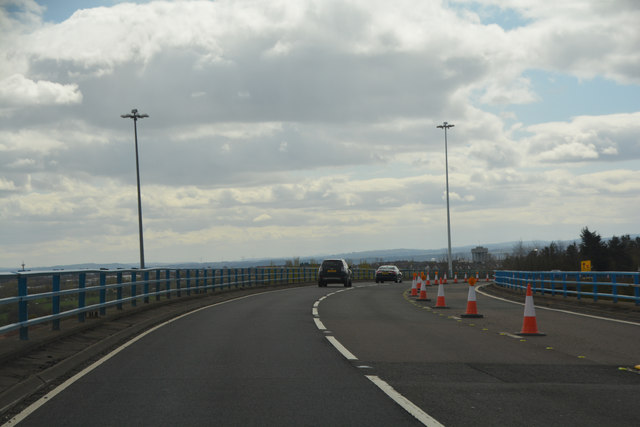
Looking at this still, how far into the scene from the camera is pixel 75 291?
12.7 m


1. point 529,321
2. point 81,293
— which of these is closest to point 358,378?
point 529,321

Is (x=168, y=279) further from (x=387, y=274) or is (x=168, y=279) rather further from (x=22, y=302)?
(x=387, y=274)

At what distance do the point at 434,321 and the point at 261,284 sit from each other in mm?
24306

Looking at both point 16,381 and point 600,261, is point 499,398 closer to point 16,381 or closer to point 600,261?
point 16,381

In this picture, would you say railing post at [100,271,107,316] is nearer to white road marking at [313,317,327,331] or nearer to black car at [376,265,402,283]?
white road marking at [313,317,327,331]

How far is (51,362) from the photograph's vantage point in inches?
379

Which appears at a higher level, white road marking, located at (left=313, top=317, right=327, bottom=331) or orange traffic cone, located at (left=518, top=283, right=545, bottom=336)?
orange traffic cone, located at (left=518, top=283, right=545, bottom=336)

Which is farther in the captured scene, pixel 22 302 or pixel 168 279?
pixel 168 279

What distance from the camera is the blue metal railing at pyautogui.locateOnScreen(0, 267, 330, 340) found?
996cm

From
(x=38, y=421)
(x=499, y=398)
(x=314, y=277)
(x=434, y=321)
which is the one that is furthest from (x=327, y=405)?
(x=314, y=277)

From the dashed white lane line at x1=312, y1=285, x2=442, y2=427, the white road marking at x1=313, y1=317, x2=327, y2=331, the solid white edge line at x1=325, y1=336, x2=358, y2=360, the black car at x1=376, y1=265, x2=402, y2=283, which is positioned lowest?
the black car at x1=376, y1=265, x2=402, y2=283

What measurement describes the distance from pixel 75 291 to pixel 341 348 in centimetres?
485

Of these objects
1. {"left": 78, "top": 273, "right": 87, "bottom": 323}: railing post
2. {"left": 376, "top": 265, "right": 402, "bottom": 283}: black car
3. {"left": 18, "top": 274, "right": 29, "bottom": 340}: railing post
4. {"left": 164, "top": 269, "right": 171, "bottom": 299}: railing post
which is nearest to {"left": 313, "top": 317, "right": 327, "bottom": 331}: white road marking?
{"left": 78, "top": 273, "right": 87, "bottom": 323}: railing post

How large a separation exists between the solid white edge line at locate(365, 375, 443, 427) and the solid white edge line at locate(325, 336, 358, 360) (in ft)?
6.02
